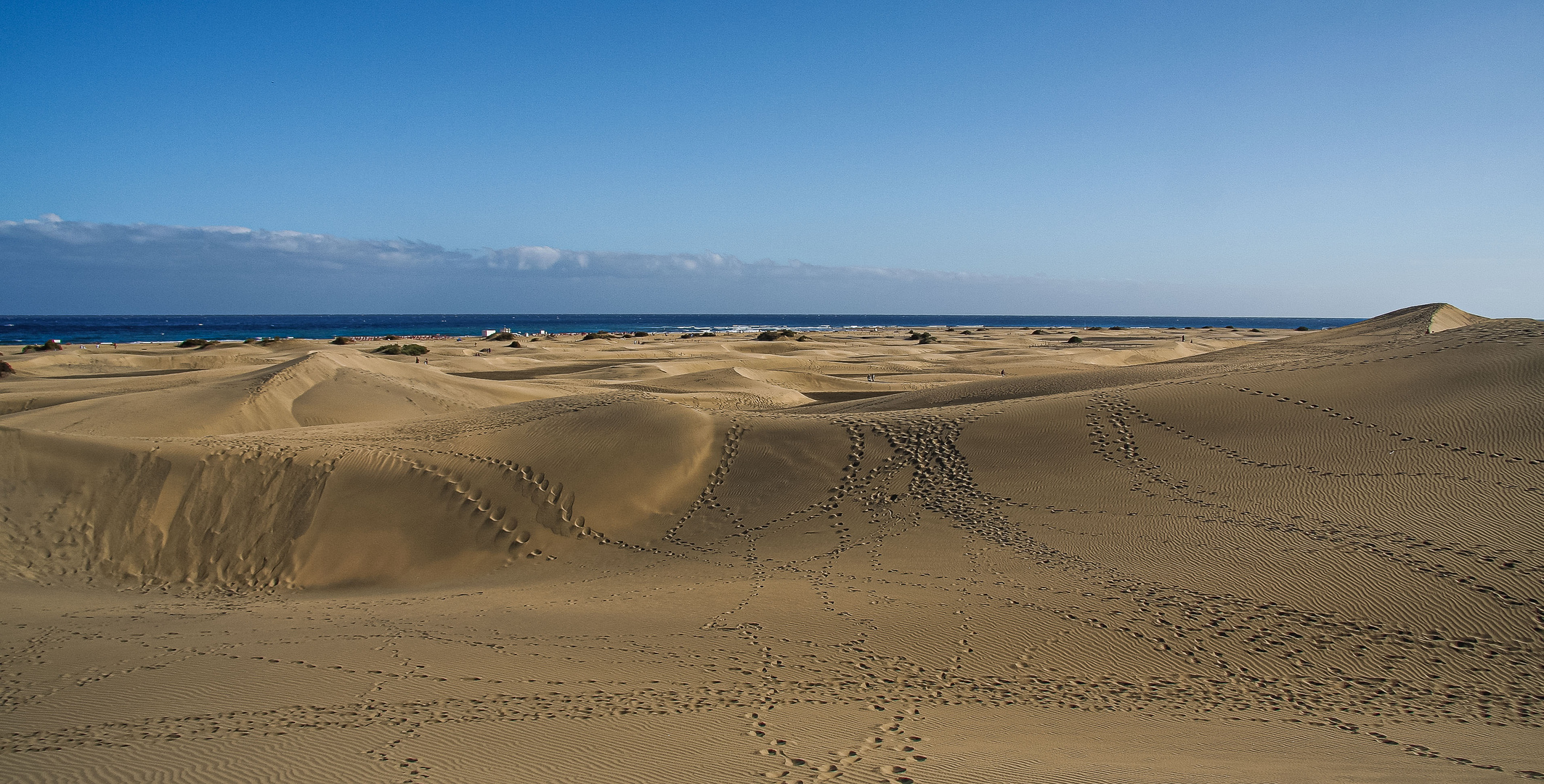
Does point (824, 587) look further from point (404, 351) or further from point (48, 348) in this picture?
point (48, 348)

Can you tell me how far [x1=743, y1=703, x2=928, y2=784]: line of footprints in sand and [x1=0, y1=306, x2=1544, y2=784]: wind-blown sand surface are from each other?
0.03 m

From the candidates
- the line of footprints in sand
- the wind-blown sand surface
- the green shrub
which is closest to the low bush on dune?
the green shrub

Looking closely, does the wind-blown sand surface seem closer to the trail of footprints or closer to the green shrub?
the trail of footprints

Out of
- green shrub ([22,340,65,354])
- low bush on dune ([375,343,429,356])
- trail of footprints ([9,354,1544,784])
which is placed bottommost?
trail of footprints ([9,354,1544,784])

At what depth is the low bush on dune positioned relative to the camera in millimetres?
35688

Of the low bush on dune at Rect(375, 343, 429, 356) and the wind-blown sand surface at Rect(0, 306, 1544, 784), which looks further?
the low bush on dune at Rect(375, 343, 429, 356)

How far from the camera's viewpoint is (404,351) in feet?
122

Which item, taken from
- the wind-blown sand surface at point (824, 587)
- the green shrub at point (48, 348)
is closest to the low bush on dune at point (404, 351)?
the green shrub at point (48, 348)

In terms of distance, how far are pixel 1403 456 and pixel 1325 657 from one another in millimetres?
4983

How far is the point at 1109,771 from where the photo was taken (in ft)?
14.9

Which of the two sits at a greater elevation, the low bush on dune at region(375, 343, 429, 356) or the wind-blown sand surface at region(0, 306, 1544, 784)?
the low bush on dune at region(375, 343, 429, 356)

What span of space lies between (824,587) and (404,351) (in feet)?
111

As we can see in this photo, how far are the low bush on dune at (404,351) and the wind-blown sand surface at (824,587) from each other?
1947cm

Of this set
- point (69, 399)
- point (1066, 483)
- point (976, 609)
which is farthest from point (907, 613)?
point (69, 399)
